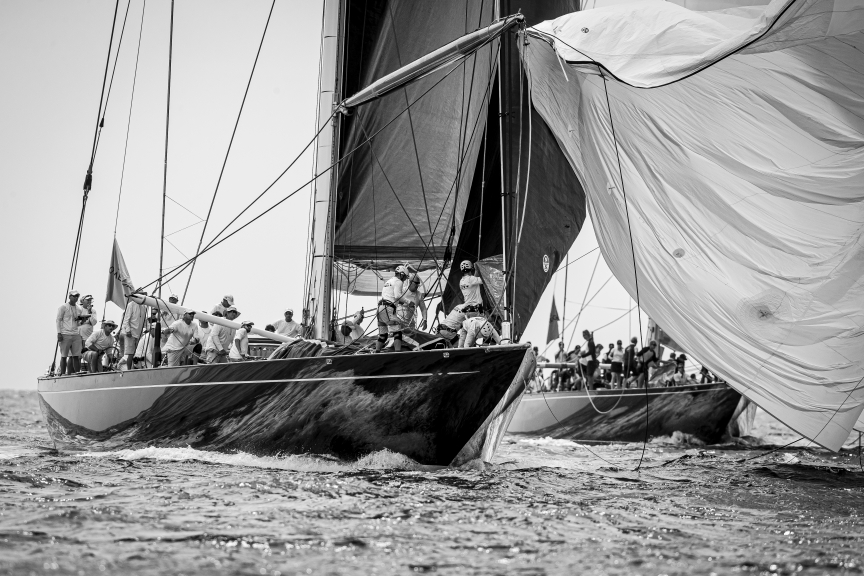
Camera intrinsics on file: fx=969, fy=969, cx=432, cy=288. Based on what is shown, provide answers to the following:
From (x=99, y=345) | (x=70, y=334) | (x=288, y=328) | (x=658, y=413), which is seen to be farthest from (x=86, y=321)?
(x=658, y=413)

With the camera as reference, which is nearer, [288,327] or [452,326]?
[452,326]

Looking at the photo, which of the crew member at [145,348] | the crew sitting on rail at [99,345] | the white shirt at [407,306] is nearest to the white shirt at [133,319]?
the crew member at [145,348]

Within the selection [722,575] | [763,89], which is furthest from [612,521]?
[763,89]

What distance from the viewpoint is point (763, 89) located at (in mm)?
10000

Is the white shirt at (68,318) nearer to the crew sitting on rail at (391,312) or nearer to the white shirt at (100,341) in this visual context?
the white shirt at (100,341)

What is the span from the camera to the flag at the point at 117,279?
14246 millimetres

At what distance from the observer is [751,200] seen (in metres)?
9.98

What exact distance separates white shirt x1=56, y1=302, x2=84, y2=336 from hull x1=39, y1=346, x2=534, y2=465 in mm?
4385

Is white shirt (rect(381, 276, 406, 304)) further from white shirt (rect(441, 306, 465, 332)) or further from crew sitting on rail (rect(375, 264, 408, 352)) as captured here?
white shirt (rect(441, 306, 465, 332))

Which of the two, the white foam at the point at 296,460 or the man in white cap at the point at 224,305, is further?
the man in white cap at the point at 224,305

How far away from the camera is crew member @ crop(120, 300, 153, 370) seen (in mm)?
13828

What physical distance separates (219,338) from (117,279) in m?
2.42

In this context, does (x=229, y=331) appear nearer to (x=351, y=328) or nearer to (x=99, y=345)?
(x=351, y=328)

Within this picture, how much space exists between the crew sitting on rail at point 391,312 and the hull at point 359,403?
46cm
